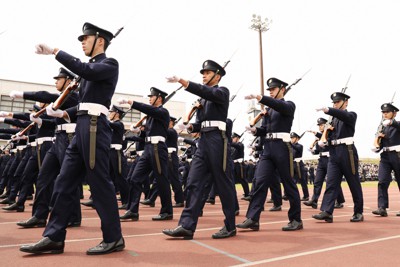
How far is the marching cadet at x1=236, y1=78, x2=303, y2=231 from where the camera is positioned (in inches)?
200

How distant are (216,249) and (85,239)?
1.66 m

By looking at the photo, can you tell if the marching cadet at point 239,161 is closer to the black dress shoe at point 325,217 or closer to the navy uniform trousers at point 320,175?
the navy uniform trousers at point 320,175

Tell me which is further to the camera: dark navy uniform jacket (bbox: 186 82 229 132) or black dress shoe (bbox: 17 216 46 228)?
black dress shoe (bbox: 17 216 46 228)

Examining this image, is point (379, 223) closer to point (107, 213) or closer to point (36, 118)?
point (107, 213)

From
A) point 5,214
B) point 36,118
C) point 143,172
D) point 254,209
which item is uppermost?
point 36,118

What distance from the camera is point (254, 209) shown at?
5137 mm

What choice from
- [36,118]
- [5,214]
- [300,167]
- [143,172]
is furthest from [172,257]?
[300,167]

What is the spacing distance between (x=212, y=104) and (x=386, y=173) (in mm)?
4671

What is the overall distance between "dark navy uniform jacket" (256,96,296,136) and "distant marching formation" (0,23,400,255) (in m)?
0.02

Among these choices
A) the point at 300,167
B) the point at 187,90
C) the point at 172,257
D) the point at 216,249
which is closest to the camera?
the point at 172,257

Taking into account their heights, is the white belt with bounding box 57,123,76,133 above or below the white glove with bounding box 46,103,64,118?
below

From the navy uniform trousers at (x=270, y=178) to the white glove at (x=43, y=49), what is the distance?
3345mm

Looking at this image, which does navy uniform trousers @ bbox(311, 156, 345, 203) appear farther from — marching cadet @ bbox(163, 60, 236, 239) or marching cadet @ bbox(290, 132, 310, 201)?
marching cadet @ bbox(163, 60, 236, 239)

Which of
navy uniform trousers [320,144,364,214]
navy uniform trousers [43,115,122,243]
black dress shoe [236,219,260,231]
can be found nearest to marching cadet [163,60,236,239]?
black dress shoe [236,219,260,231]
